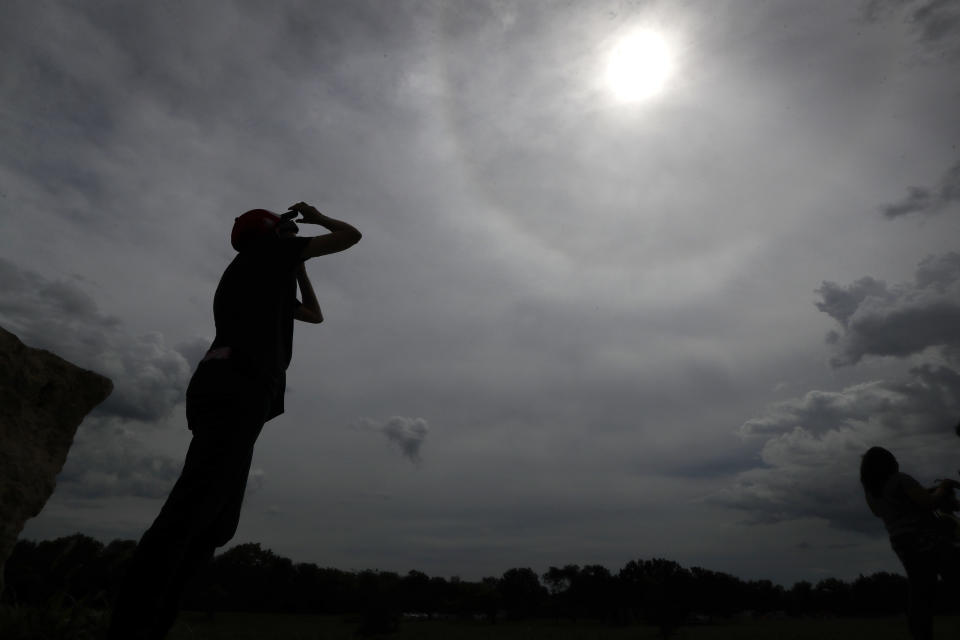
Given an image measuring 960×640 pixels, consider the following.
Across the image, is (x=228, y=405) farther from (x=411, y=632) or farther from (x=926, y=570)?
(x=411, y=632)

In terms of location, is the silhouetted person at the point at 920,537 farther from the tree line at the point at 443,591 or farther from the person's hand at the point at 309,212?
the person's hand at the point at 309,212

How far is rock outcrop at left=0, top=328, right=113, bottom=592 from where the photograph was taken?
14.6 feet

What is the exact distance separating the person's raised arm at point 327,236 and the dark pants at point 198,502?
922 mm

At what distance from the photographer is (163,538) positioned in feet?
7.73

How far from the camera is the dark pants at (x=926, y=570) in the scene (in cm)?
523

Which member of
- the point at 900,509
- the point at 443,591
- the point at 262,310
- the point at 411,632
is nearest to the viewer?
the point at 262,310

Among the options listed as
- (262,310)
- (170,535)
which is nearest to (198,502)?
(170,535)

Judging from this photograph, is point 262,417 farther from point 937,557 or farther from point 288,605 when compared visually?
point 288,605

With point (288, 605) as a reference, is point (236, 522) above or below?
above

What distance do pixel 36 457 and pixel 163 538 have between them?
3480 mm

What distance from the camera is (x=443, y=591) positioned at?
28125mm

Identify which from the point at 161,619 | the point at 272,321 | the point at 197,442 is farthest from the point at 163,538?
the point at 272,321

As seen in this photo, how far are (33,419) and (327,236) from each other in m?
3.66

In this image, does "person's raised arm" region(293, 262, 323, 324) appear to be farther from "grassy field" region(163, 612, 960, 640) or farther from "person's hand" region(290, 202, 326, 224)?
"grassy field" region(163, 612, 960, 640)
